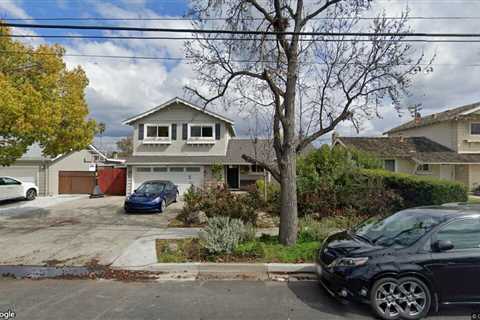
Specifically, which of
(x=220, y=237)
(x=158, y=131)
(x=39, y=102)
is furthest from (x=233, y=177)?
(x=220, y=237)

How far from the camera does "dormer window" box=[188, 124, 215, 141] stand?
827 inches

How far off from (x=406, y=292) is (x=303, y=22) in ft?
21.1

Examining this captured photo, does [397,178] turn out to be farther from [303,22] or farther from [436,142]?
[436,142]

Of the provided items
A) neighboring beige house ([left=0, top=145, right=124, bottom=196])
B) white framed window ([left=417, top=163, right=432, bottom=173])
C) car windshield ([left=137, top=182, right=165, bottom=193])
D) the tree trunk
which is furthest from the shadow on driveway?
white framed window ([left=417, top=163, right=432, bottom=173])

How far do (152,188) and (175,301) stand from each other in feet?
37.0

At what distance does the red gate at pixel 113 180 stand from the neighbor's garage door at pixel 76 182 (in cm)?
77

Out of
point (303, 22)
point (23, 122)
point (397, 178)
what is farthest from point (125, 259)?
point (397, 178)

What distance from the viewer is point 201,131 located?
21.1 metres

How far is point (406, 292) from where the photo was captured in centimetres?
421

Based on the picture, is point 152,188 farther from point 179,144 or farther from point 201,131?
point 201,131

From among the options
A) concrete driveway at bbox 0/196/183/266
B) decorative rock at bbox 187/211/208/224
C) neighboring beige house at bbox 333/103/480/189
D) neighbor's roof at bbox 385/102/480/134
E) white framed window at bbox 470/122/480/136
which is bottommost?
concrete driveway at bbox 0/196/183/266

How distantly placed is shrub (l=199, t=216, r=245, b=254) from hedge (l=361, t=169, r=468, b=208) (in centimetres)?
772

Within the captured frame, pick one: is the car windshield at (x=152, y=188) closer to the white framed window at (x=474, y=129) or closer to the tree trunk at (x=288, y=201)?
the tree trunk at (x=288, y=201)

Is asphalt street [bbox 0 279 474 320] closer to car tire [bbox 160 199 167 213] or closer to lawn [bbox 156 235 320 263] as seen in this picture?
lawn [bbox 156 235 320 263]
